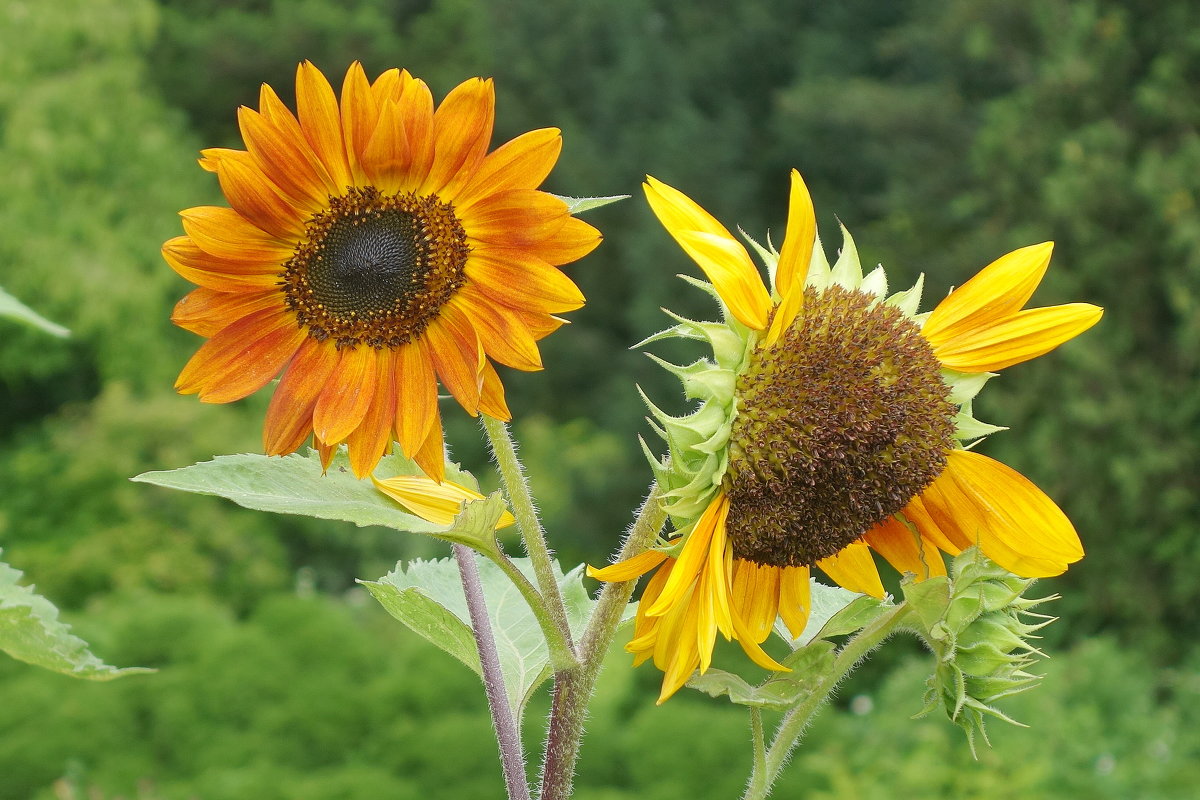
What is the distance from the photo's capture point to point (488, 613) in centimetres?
85

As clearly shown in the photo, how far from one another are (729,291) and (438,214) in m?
0.17

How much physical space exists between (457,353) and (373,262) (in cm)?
8

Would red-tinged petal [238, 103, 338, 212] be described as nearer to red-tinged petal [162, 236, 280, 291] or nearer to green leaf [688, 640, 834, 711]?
red-tinged petal [162, 236, 280, 291]

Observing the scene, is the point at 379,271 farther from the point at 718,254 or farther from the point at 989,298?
the point at 989,298

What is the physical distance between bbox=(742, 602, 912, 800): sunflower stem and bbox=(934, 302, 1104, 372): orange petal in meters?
0.13

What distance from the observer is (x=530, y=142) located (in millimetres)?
642

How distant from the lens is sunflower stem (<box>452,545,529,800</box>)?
729 millimetres

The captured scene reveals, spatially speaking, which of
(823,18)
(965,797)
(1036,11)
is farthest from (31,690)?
(823,18)

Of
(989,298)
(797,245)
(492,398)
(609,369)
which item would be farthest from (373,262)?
(609,369)

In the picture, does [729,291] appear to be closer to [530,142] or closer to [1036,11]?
[530,142]

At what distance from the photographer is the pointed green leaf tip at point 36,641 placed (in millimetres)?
494

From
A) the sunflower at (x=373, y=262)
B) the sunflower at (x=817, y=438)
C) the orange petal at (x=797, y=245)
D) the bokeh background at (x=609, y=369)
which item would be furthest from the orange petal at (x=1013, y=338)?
the bokeh background at (x=609, y=369)

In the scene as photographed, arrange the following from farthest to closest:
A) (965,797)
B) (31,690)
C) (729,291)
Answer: (31,690), (965,797), (729,291)

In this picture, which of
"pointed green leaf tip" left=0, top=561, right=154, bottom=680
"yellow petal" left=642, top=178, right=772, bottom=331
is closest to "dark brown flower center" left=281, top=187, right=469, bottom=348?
"yellow petal" left=642, top=178, right=772, bottom=331
